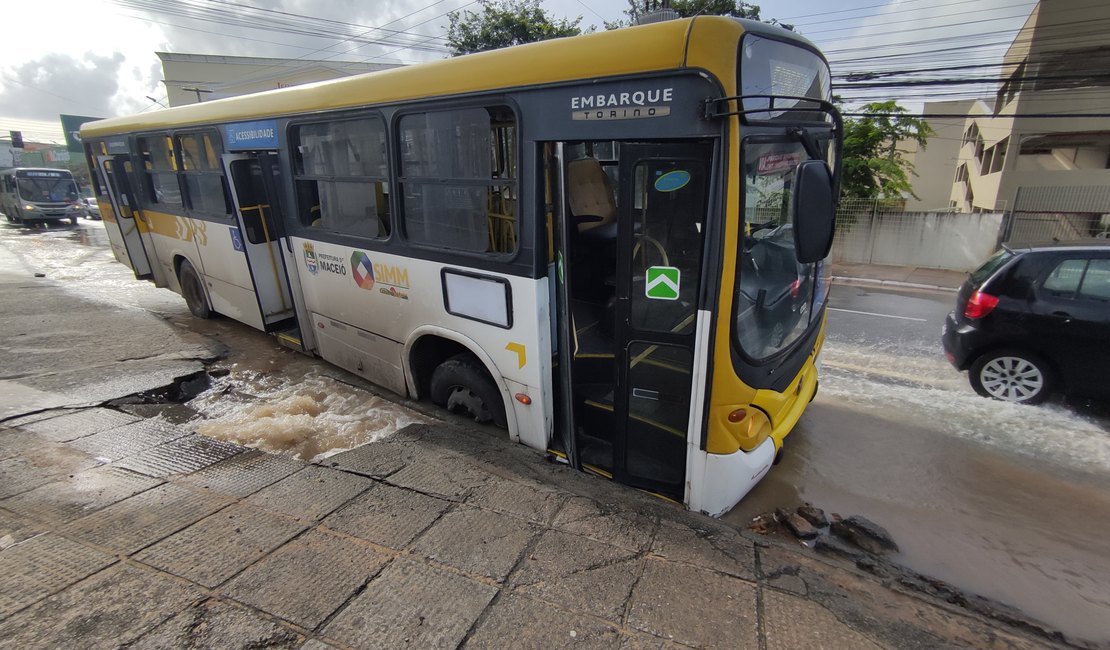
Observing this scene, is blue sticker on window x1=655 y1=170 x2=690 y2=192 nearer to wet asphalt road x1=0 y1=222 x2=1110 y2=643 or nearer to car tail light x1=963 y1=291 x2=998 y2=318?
wet asphalt road x1=0 y1=222 x2=1110 y2=643

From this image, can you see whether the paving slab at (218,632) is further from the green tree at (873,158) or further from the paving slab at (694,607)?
the green tree at (873,158)

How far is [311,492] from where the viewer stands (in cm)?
327

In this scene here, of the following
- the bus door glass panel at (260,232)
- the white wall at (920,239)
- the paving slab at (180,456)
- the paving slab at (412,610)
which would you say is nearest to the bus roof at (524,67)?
the bus door glass panel at (260,232)

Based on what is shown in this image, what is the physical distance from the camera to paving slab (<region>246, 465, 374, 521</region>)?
3076mm

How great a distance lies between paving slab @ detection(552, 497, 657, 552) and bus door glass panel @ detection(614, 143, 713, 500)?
15.3 inches

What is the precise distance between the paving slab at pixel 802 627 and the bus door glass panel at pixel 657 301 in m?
0.96

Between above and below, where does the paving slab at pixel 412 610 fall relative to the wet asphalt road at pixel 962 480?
above

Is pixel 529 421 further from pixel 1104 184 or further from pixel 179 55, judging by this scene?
pixel 179 55

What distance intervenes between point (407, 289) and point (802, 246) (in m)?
2.95

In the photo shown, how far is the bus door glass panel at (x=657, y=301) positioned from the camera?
2879 millimetres

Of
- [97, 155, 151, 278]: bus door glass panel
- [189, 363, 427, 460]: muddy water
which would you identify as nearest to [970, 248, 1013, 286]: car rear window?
[189, 363, 427, 460]: muddy water

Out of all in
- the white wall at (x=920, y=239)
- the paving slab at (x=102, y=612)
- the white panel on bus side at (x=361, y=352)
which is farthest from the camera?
the white wall at (x=920, y=239)

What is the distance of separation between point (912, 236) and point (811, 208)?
15515 mm

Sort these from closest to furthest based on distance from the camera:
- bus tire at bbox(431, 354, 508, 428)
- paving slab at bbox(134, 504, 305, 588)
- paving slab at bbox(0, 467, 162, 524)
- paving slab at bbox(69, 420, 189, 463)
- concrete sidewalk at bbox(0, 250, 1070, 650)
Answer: concrete sidewalk at bbox(0, 250, 1070, 650)
paving slab at bbox(134, 504, 305, 588)
paving slab at bbox(0, 467, 162, 524)
paving slab at bbox(69, 420, 189, 463)
bus tire at bbox(431, 354, 508, 428)
